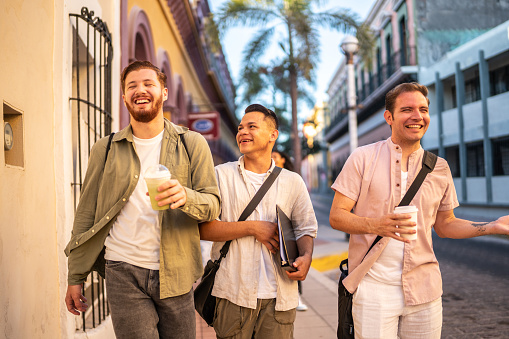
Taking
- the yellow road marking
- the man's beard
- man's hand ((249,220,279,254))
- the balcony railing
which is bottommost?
the yellow road marking

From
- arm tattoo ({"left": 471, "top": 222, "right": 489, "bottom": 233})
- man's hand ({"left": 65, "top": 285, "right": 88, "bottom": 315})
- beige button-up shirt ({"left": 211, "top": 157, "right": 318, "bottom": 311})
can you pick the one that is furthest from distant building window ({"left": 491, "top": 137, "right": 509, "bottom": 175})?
man's hand ({"left": 65, "top": 285, "right": 88, "bottom": 315})

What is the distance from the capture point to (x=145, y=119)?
2514 millimetres

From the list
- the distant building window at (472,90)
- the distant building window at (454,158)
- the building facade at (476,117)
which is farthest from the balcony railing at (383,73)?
the distant building window at (454,158)

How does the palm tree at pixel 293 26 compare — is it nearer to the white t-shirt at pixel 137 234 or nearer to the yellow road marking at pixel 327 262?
the yellow road marking at pixel 327 262

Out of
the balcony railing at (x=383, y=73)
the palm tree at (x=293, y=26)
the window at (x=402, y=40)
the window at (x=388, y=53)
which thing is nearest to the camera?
the palm tree at (x=293, y=26)

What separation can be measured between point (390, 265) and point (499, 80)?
19.0m

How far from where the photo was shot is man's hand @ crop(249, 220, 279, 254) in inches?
107

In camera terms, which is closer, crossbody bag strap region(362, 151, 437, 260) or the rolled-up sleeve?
crossbody bag strap region(362, 151, 437, 260)

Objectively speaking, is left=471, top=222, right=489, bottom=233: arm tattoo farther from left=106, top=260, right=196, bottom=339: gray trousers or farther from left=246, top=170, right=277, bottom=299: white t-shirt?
left=106, top=260, right=196, bottom=339: gray trousers

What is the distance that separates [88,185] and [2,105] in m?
0.71

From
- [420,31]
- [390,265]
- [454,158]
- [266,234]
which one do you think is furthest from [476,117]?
[266,234]

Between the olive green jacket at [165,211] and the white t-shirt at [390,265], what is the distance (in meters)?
0.92

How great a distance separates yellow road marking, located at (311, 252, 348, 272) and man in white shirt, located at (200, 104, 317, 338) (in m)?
6.59

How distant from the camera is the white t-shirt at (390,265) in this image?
2.62 meters
